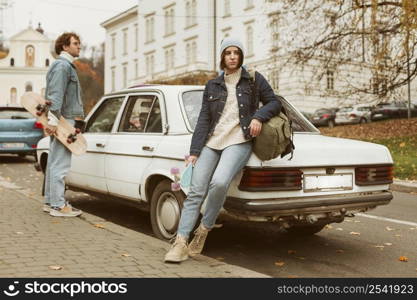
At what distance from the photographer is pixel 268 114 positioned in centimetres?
490

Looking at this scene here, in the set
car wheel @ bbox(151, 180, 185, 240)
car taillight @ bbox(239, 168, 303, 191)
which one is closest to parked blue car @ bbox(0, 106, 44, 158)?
A: car wheel @ bbox(151, 180, 185, 240)

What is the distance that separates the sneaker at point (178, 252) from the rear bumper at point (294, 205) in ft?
1.59

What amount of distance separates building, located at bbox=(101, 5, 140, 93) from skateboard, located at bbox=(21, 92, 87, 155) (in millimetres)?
56679

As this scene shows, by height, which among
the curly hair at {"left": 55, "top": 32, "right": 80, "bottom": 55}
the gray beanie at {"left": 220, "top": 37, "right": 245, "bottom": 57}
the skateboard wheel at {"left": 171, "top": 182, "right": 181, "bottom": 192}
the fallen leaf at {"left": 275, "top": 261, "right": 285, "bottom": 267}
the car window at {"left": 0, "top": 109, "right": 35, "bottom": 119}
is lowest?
the fallen leaf at {"left": 275, "top": 261, "right": 285, "bottom": 267}

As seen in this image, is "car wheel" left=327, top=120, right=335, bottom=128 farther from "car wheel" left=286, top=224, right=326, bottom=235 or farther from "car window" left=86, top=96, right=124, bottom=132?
"car wheel" left=286, top=224, right=326, bottom=235

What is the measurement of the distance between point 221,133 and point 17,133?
11240 millimetres

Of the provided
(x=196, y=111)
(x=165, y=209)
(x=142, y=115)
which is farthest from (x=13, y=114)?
(x=165, y=209)

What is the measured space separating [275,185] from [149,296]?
60.6 inches

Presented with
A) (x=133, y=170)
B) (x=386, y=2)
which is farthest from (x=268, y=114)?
(x=386, y=2)

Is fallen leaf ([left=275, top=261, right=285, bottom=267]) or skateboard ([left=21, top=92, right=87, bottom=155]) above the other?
skateboard ([left=21, top=92, right=87, bottom=155])

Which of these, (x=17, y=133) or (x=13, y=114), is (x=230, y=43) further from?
(x=13, y=114)

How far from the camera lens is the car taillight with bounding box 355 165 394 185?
5.36 metres

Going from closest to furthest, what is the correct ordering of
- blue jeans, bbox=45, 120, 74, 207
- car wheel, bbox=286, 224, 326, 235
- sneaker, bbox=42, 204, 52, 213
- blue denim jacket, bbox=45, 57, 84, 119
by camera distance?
car wheel, bbox=286, 224, 326, 235, blue denim jacket, bbox=45, 57, 84, 119, blue jeans, bbox=45, 120, 74, 207, sneaker, bbox=42, 204, 52, 213

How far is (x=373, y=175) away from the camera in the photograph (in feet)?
17.9
